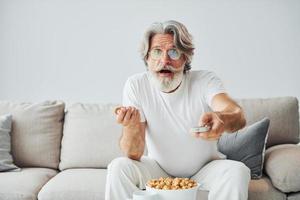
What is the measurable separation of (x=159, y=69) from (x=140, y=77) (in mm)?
203

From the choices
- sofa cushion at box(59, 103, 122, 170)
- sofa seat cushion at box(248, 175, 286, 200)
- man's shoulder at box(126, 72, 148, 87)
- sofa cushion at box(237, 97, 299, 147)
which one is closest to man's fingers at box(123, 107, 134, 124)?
man's shoulder at box(126, 72, 148, 87)

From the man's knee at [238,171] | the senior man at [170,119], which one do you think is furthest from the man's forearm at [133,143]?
the man's knee at [238,171]

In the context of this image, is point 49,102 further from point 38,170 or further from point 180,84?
point 180,84

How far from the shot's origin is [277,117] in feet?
9.62

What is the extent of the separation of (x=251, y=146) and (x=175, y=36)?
761 mm

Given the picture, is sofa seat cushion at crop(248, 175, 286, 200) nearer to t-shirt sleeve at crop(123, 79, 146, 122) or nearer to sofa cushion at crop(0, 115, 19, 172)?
t-shirt sleeve at crop(123, 79, 146, 122)

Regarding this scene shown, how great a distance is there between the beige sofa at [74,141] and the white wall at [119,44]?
0.48 m

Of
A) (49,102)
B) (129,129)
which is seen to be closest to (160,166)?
(129,129)

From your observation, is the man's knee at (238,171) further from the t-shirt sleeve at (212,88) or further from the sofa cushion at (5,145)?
the sofa cushion at (5,145)

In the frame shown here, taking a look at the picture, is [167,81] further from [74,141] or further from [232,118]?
[74,141]

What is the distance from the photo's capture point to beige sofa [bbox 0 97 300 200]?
263cm

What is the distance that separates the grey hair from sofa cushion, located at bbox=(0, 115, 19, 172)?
1.02 m

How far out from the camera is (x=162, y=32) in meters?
2.32

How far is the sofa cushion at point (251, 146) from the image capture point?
2.64 m
